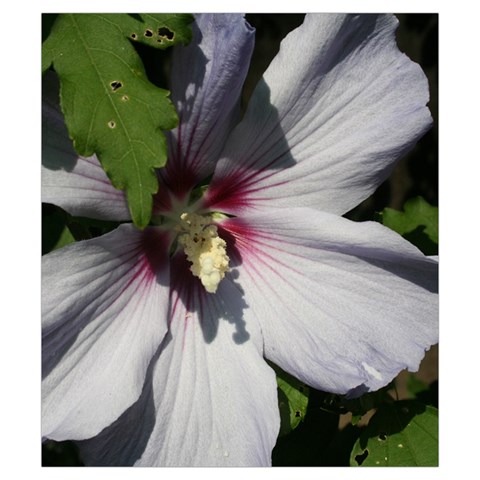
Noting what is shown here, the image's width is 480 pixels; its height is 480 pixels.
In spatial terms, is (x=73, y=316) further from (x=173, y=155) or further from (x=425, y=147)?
(x=425, y=147)

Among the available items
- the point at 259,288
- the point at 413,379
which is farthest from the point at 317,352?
the point at 413,379

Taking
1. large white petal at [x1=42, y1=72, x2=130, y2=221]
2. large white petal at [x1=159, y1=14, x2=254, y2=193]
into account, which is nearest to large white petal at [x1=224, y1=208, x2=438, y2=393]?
large white petal at [x1=159, y1=14, x2=254, y2=193]

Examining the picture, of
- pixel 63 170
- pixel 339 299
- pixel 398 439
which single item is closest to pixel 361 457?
pixel 398 439

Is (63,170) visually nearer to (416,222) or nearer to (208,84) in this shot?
(208,84)

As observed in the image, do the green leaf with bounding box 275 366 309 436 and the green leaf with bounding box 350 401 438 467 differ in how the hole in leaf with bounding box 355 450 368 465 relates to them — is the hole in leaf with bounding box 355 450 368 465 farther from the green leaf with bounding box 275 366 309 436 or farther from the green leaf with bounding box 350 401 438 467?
the green leaf with bounding box 275 366 309 436

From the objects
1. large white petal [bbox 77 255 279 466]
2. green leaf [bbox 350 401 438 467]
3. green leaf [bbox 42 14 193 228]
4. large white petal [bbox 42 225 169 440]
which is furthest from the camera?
green leaf [bbox 350 401 438 467]

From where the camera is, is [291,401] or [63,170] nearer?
[63,170]
